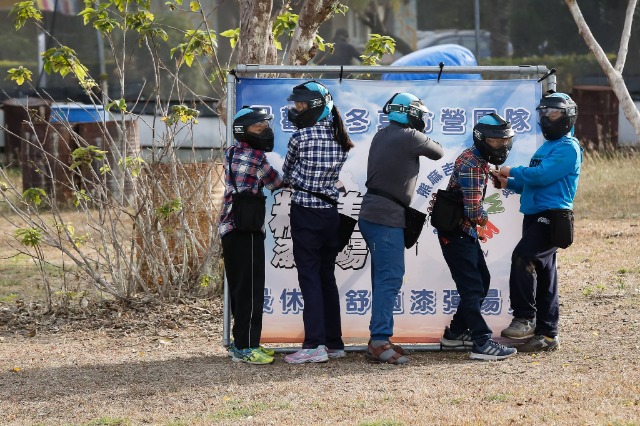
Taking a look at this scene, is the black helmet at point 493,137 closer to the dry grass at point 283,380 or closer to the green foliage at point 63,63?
the dry grass at point 283,380

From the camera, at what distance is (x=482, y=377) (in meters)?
6.14

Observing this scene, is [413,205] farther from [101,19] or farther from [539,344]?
[101,19]

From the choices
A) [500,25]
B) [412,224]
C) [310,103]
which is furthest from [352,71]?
[500,25]

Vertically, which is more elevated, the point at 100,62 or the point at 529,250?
the point at 100,62

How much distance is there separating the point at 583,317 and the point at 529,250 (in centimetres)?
164

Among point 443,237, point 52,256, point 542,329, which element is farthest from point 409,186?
point 52,256

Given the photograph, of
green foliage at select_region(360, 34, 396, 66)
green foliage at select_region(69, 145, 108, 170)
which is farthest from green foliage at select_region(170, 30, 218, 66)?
green foliage at select_region(360, 34, 396, 66)

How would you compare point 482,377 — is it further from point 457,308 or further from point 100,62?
point 100,62

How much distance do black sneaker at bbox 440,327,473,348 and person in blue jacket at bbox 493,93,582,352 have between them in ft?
0.80

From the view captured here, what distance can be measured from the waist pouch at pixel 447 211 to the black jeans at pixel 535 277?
18.9 inches

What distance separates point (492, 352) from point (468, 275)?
513mm

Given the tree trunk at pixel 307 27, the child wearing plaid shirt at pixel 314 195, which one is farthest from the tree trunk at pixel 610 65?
the child wearing plaid shirt at pixel 314 195

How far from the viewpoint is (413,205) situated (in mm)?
6820

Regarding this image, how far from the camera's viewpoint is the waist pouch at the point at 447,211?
6.55m
